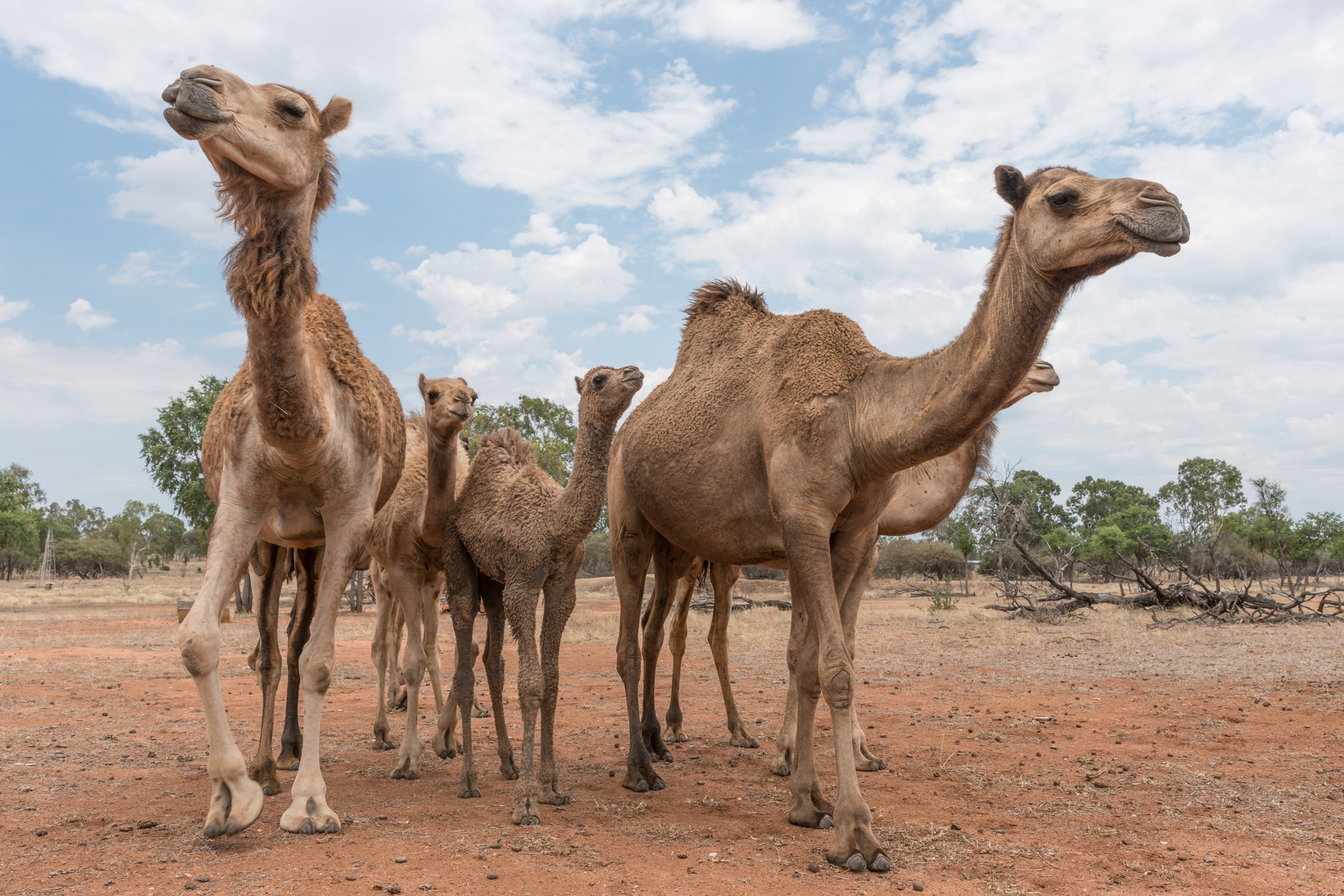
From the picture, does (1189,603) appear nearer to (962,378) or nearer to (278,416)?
(962,378)

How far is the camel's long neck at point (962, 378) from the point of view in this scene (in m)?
4.44

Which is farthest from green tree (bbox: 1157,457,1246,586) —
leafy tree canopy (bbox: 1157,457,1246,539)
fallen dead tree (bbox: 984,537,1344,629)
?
fallen dead tree (bbox: 984,537,1344,629)

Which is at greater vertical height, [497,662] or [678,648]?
[497,662]

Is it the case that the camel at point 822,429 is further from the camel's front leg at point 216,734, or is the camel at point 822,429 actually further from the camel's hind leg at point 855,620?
the camel's front leg at point 216,734

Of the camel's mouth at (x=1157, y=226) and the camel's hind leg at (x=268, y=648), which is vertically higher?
the camel's mouth at (x=1157, y=226)

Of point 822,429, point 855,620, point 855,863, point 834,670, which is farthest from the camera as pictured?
point 855,620

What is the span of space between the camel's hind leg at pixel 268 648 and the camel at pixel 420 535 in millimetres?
833

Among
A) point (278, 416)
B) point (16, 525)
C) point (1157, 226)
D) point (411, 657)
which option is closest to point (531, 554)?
point (278, 416)

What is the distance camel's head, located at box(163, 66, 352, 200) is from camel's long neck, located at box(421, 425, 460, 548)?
6.68 feet

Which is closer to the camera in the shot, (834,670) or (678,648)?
(834,670)

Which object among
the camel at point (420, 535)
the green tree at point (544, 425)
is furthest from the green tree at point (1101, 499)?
the camel at point (420, 535)

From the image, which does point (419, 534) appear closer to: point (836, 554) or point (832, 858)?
point (836, 554)

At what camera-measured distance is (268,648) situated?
6418 mm

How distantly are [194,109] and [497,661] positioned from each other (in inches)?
153
